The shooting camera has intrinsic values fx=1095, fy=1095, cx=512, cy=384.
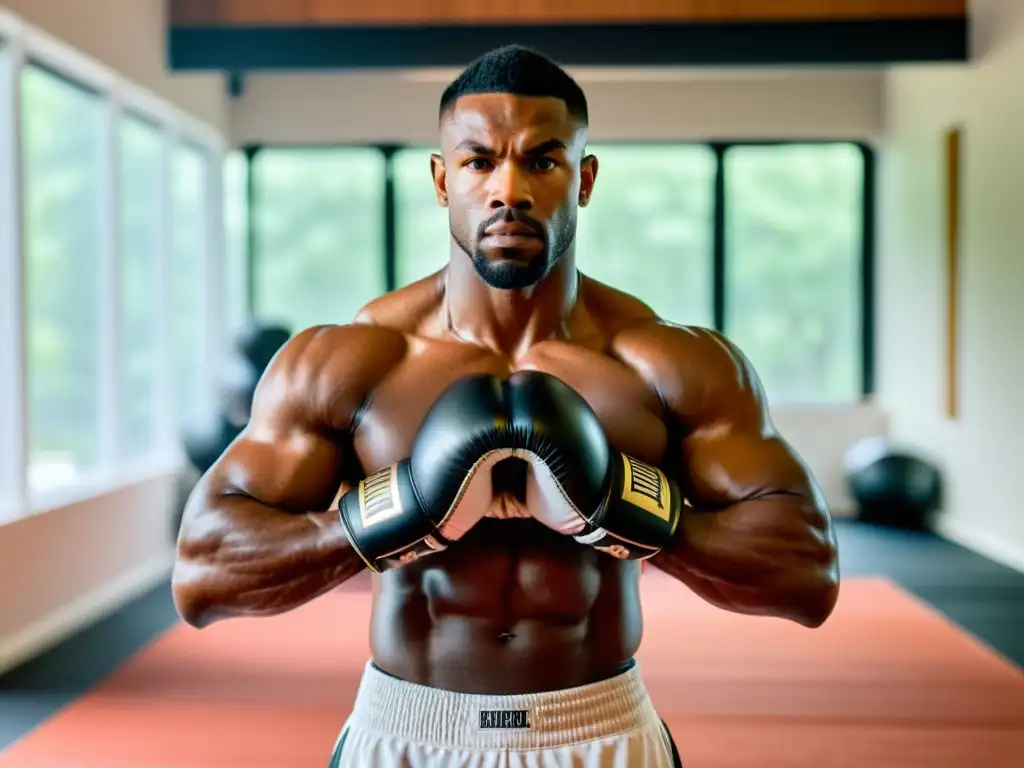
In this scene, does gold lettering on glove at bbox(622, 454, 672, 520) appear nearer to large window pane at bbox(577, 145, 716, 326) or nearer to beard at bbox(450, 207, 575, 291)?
beard at bbox(450, 207, 575, 291)

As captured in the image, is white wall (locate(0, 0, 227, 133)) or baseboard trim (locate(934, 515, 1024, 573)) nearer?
white wall (locate(0, 0, 227, 133))

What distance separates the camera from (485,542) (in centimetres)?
145

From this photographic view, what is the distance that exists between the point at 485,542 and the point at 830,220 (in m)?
7.02

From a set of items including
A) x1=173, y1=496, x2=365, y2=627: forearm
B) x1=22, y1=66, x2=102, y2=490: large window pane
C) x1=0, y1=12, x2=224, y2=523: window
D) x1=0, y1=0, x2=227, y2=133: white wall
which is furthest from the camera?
x1=22, y1=66, x2=102, y2=490: large window pane

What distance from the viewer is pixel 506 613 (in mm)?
1449

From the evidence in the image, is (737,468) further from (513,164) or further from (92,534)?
(92,534)

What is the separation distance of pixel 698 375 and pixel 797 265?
673 cm

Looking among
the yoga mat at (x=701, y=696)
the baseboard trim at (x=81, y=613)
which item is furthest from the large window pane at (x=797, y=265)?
the baseboard trim at (x=81, y=613)

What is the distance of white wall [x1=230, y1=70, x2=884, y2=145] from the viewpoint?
7500 millimetres

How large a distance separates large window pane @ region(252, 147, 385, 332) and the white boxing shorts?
6360 mm

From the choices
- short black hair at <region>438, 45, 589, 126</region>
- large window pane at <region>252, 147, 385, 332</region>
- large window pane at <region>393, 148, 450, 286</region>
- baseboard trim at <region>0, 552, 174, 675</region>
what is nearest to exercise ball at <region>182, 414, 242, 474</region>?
baseboard trim at <region>0, 552, 174, 675</region>

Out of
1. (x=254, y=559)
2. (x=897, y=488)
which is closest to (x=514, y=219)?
(x=254, y=559)

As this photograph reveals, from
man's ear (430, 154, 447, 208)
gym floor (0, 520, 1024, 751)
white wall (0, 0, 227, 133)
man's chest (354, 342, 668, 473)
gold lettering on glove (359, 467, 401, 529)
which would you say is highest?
white wall (0, 0, 227, 133)

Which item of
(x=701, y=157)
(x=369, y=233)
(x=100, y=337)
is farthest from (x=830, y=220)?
(x=100, y=337)
